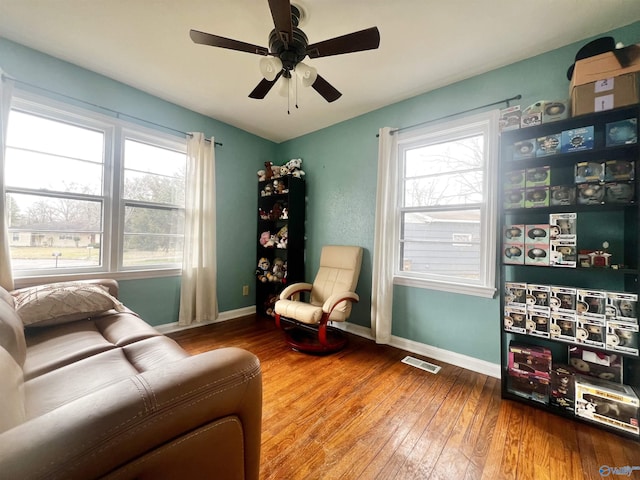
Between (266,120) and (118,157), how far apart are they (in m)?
1.64

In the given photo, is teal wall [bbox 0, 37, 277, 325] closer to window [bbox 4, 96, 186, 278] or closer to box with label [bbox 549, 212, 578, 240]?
window [bbox 4, 96, 186, 278]

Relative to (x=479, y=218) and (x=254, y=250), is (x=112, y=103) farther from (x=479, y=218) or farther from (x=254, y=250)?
Answer: (x=479, y=218)

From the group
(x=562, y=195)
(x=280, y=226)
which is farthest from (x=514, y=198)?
(x=280, y=226)

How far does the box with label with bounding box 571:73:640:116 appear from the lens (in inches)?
55.8

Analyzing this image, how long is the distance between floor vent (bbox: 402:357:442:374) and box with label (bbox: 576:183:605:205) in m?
1.60

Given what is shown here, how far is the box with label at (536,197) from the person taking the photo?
1.66 metres

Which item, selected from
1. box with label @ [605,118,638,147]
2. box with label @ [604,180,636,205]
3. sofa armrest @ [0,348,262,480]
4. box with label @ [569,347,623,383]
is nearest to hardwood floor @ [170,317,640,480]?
box with label @ [569,347,623,383]

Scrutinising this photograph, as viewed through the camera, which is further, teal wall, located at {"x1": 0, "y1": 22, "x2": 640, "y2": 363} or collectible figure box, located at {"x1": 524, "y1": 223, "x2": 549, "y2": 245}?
teal wall, located at {"x1": 0, "y1": 22, "x2": 640, "y2": 363}

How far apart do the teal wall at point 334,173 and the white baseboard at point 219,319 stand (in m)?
0.06

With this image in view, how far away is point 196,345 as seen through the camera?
2447mm

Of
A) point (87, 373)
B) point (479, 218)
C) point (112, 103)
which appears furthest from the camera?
point (112, 103)

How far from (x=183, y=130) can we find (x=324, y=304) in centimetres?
258

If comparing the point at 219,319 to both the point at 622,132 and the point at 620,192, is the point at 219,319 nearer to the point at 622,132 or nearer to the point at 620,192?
the point at 620,192

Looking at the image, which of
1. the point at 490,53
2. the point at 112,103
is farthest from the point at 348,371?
the point at 112,103
